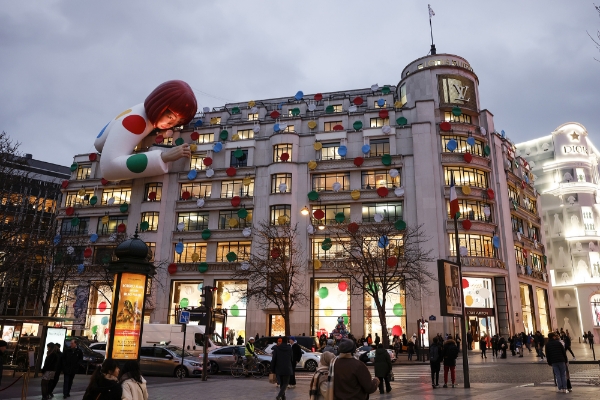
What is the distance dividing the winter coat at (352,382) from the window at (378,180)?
43756 mm

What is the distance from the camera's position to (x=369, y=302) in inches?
1844

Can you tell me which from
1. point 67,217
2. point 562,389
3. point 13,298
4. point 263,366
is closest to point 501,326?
point 263,366

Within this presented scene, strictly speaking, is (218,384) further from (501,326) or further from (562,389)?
(501,326)

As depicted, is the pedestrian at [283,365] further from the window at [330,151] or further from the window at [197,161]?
the window at [197,161]

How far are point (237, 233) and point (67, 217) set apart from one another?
22558 millimetres

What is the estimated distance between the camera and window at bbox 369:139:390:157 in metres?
50.9

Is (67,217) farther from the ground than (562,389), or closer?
farther from the ground

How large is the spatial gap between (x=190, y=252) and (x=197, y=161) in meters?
11.0

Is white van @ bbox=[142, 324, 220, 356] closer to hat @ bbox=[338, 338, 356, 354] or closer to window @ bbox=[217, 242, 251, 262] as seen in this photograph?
window @ bbox=[217, 242, 251, 262]

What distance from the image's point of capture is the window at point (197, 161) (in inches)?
2224

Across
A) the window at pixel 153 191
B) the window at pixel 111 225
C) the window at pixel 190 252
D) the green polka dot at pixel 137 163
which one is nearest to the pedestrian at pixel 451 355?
the window at pixel 190 252

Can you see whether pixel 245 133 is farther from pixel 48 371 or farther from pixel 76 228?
pixel 48 371

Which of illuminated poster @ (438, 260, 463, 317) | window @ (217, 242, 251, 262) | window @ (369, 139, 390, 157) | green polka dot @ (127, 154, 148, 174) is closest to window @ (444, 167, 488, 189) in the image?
window @ (369, 139, 390, 157)

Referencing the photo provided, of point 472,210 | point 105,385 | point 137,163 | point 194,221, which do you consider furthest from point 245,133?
point 105,385
